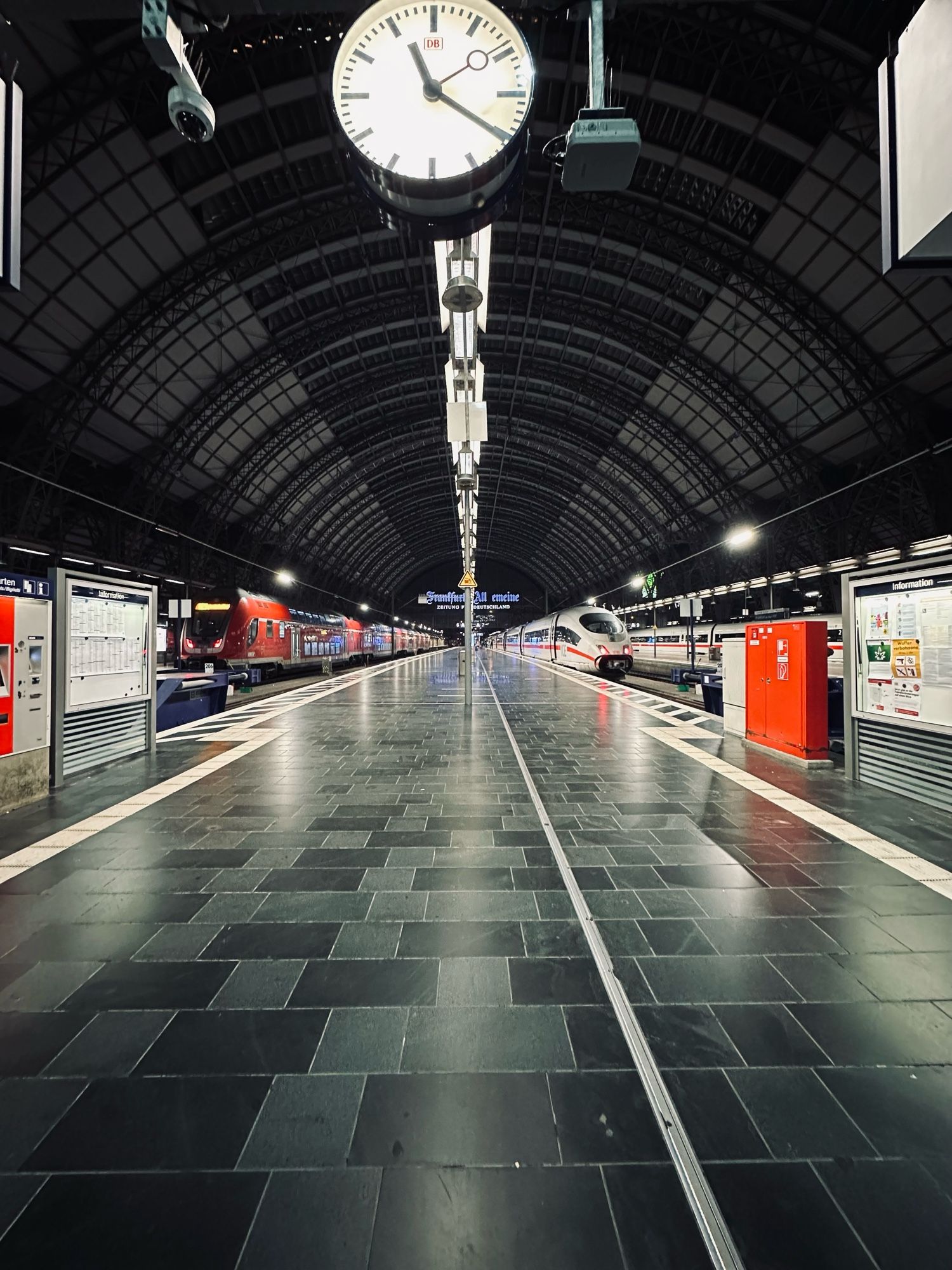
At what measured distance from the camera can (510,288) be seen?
75.3 ft

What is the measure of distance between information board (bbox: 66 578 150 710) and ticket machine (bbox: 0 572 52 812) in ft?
1.18

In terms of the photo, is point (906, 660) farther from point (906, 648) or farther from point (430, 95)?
point (430, 95)

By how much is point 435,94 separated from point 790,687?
715 centimetres

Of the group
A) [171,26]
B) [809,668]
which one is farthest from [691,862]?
[171,26]

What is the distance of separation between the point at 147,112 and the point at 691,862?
65.5ft

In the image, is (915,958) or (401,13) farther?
(915,958)

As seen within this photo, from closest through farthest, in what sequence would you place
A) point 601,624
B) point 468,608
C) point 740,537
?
point 468,608 → point 740,537 → point 601,624

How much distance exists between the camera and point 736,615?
31688 millimetres

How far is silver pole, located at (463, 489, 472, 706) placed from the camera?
11812 mm

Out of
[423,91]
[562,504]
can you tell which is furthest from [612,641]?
[562,504]

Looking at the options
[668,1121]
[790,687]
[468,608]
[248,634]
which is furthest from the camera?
[248,634]

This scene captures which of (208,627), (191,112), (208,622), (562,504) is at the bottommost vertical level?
(208,627)

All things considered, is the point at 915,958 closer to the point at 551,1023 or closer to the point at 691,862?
the point at 691,862

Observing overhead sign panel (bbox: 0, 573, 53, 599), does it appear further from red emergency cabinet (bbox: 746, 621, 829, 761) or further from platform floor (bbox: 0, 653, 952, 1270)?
red emergency cabinet (bbox: 746, 621, 829, 761)
